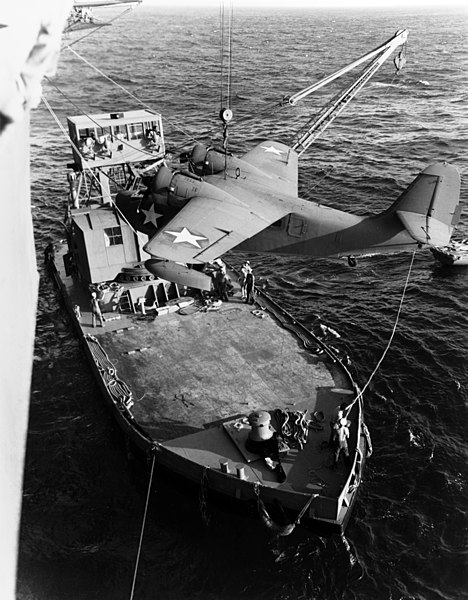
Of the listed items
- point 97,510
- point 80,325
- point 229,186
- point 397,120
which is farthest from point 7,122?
point 397,120

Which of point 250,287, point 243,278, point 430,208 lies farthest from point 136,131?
point 430,208

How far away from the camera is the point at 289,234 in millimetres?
23234

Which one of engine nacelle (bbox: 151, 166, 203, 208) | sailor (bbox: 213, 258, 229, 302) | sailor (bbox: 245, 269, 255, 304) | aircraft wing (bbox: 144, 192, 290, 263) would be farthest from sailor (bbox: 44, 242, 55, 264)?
aircraft wing (bbox: 144, 192, 290, 263)

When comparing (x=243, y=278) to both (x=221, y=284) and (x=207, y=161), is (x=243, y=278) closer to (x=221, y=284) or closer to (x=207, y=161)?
(x=221, y=284)

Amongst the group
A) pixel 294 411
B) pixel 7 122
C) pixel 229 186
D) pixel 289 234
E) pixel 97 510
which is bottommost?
pixel 97 510

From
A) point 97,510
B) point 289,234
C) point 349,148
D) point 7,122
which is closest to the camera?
point 7,122

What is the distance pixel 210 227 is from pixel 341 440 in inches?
355

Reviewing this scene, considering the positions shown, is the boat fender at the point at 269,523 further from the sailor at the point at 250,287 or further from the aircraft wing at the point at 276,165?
the aircraft wing at the point at 276,165

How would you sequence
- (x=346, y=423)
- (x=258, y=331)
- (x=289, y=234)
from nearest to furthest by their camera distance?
1. (x=346, y=423)
2. (x=289, y=234)
3. (x=258, y=331)

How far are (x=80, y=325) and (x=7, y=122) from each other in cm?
2620

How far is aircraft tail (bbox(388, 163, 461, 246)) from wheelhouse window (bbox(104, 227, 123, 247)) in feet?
45.2

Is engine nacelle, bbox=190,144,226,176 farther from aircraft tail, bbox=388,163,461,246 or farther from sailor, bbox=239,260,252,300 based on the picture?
aircraft tail, bbox=388,163,461,246

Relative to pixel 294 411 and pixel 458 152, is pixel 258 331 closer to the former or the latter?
pixel 294 411

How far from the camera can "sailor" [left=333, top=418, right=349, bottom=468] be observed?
61.5 feet
